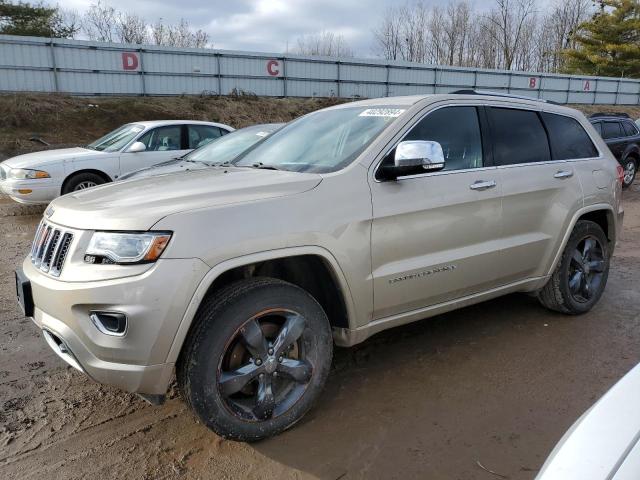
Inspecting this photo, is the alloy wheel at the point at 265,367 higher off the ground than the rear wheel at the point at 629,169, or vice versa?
the alloy wheel at the point at 265,367

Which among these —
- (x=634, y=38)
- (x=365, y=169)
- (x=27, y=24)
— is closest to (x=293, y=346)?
(x=365, y=169)

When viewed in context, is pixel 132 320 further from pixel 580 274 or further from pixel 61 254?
pixel 580 274

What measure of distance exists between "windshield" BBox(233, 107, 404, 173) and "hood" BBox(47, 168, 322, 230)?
243mm

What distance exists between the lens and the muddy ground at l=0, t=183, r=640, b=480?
8.86 ft

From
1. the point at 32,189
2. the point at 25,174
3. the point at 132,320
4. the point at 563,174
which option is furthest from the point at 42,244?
the point at 25,174

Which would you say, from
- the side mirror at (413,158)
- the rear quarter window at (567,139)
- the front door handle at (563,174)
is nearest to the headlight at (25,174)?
the side mirror at (413,158)

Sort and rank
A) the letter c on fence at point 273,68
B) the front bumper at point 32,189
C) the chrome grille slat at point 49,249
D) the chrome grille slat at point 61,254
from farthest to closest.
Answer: the letter c on fence at point 273,68
the front bumper at point 32,189
the chrome grille slat at point 49,249
the chrome grille slat at point 61,254

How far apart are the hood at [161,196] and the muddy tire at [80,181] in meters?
6.08

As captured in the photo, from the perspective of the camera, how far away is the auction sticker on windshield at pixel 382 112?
3506mm

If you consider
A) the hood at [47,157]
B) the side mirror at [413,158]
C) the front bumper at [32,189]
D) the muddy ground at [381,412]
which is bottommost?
the muddy ground at [381,412]

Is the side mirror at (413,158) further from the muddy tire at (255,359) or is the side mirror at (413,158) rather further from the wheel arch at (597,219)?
the wheel arch at (597,219)

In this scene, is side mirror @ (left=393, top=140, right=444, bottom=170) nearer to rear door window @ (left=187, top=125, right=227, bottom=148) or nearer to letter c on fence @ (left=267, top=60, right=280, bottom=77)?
rear door window @ (left=187, top=125, right=227, bottom=148)

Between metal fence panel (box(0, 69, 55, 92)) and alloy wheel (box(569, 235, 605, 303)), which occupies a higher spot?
metal fence panel (box(0, 69, 55, 92))

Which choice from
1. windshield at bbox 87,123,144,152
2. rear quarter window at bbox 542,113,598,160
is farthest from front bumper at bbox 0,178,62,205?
rear quarter window at bbox 542,113,598,160
